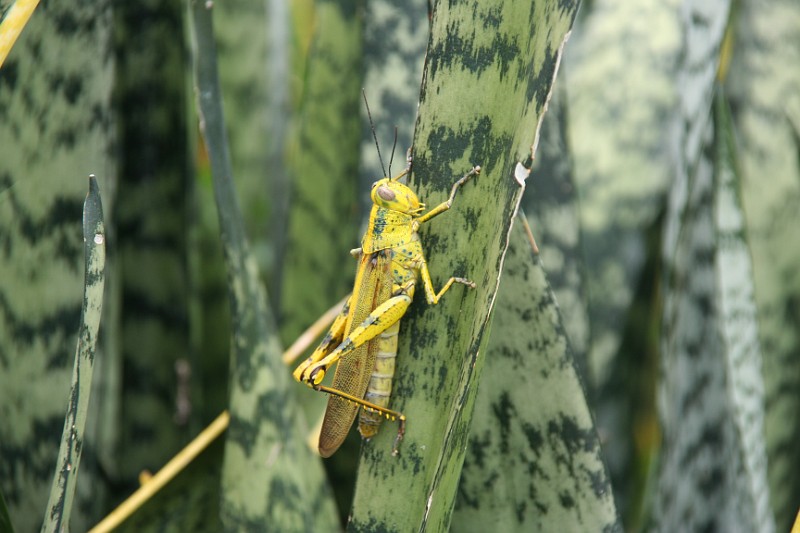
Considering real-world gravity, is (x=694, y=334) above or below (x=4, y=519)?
above

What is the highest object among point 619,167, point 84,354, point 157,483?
point 619,167

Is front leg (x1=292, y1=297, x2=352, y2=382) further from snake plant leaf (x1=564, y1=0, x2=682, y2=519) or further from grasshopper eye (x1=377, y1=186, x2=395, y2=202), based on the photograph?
snake plant leaf (x1=564, y1=0, x2=682, y2=519)

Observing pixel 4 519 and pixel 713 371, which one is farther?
pixel 713 371

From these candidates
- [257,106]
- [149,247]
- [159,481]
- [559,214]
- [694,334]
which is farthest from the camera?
[257,106]

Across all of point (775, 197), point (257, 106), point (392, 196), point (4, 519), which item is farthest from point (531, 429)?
point (257, 106)

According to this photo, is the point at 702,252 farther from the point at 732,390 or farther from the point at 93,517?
the point at 93,517

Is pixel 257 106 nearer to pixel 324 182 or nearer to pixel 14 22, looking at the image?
pixel 324 182
